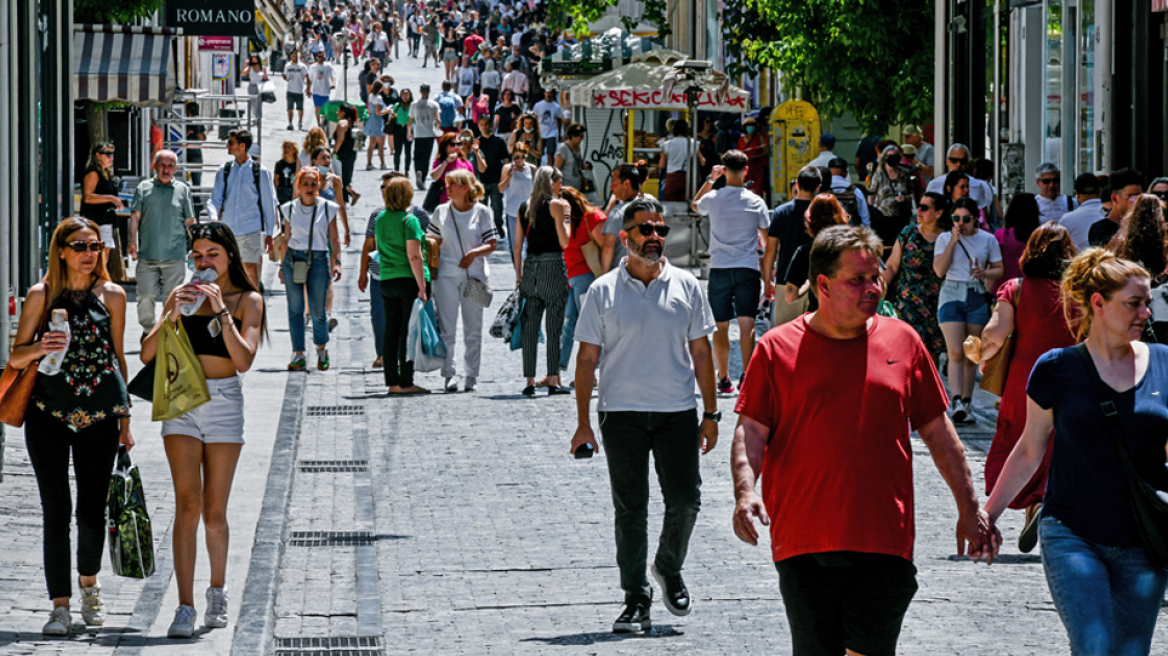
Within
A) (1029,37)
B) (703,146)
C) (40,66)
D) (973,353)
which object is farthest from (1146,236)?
Result: (703,146)

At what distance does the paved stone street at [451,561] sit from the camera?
7520mm

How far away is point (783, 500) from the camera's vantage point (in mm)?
5402

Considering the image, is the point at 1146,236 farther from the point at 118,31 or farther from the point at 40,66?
the point at 118,31

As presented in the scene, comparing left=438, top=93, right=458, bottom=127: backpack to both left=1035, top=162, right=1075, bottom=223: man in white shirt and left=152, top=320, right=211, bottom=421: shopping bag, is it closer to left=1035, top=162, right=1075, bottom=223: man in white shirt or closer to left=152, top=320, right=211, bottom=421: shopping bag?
left=1035, top=162, right=1075, bottom=223: man in white shirt

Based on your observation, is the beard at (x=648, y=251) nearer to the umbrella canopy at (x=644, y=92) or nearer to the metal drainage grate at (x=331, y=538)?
the metal drainage grate at (x=331, y=538)

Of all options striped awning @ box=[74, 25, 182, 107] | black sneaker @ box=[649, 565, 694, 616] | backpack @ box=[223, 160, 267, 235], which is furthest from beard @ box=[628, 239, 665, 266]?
striped awning @ box=[74, 25, 182, 107]

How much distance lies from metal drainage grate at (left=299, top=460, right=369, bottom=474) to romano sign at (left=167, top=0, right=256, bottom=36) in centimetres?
1394

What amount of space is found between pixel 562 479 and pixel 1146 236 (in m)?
3.93

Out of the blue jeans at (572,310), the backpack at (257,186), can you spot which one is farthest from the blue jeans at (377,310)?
the backpack at (257,186)

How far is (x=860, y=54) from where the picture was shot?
26531 mm

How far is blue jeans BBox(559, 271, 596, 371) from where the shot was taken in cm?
1480

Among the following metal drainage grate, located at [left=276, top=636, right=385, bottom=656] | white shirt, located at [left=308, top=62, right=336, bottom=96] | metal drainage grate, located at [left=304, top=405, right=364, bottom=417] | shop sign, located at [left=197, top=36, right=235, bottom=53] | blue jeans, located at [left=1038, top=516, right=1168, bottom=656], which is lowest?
metal drainage grate, located at [left=276, top=636, right=385, bottom=656]

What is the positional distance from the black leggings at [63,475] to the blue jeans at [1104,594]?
13.1ft

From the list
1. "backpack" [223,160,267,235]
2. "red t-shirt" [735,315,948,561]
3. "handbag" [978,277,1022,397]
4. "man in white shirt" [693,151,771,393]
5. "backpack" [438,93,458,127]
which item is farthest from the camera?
"backpack" [438,93,458,127]
